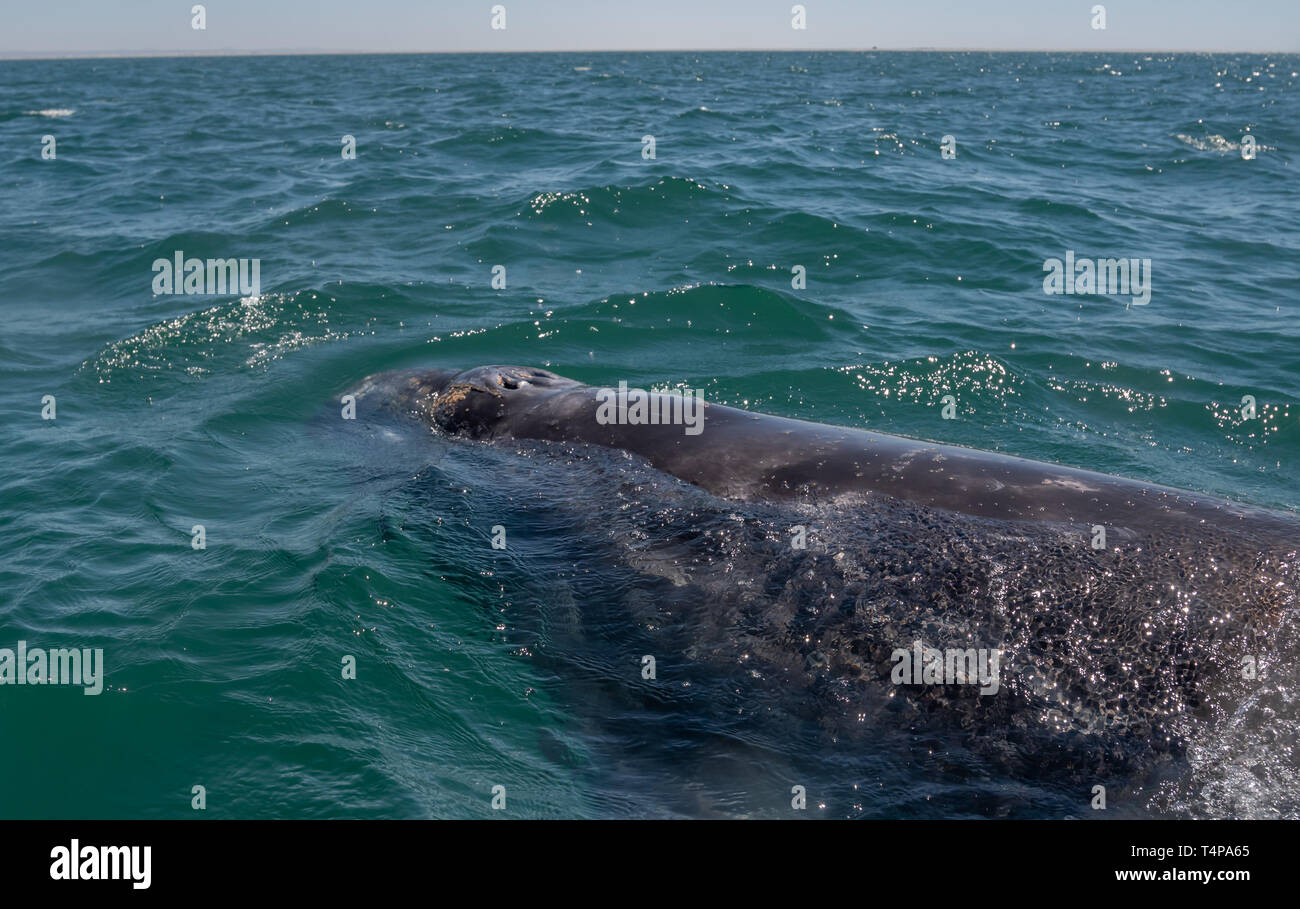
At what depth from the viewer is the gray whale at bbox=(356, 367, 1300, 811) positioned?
18.5ft

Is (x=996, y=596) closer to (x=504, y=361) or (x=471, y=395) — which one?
(x=471, y=395)

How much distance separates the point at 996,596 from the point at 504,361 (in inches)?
374

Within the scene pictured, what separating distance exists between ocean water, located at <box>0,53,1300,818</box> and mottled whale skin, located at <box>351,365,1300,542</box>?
0.46 metres

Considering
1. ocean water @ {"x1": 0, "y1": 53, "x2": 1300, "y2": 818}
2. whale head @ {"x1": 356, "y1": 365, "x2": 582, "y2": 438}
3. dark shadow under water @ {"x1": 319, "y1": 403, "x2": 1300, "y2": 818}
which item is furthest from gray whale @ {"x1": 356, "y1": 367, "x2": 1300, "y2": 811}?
whale head @ {"x1": 356, "y1": 365, "x2": 582, "y2": 438}

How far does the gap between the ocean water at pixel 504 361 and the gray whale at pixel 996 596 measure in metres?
0.27

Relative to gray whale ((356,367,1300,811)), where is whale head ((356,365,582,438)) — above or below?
above

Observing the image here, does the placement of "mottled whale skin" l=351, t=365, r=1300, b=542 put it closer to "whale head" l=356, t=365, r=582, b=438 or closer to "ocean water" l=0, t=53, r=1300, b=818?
"whale head" l=356, t=365, r=582, b=438

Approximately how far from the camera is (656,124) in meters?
37.1

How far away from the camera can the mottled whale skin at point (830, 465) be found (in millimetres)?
6828

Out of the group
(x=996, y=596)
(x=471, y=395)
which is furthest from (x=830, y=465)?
(x=471, y=395)

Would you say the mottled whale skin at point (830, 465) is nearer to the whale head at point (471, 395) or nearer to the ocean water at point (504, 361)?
the whale head at point (471, 395)

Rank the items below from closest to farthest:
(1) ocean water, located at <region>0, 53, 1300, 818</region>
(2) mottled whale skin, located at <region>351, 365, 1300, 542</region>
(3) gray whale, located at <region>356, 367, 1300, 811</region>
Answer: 1. (3) gray whale, located at <region>356, 367, 1300, 811</region>
2. (1) ocean water, located at <region>0, 53, 1300, 818</region>
3. (2) mottled whale skin, located at <region>351, 365, 1300, 542</region>
